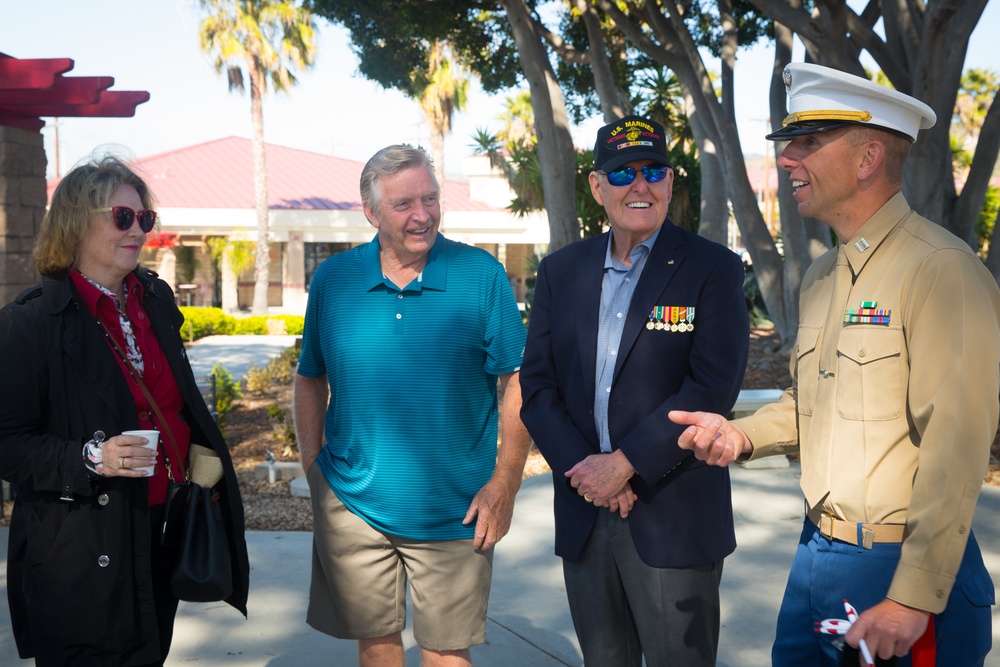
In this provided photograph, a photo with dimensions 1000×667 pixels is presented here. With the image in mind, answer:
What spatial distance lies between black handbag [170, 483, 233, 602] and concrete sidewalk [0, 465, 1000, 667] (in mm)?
1439

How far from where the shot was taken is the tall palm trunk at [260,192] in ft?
107

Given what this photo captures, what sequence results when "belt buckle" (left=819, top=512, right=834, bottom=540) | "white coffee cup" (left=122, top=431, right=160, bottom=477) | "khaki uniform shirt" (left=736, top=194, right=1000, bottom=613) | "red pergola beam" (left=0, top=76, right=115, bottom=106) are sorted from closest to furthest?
"khaki uniform shirt" (left=736, top=194, right=1000, bottom=613)
"belt buckle" (left=819, top=512, right=834, bottom=540)
"white coffee cup" (left=122, top=431, right=160, bottom=477)
"red pergola beam" (left=0, top=76, right=115, bottom=106)

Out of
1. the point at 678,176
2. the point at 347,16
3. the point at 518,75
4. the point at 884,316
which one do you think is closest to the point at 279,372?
the point at 347,16

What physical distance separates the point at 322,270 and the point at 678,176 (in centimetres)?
1555

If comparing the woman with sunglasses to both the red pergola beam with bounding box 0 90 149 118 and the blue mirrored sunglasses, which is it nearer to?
the blue mirrored sunglasses

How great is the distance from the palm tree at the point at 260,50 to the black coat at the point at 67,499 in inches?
1187

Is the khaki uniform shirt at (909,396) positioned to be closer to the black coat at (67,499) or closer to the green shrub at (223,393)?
the black coat at (67,499)

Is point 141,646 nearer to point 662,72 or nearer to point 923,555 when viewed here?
point 923,555

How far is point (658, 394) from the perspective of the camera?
294 centimetres

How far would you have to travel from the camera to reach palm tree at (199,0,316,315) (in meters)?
32.0

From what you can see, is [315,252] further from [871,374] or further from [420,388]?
[871,374]

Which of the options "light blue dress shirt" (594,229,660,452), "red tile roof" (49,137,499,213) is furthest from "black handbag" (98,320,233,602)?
"red tile roof" (49,137,499,213)

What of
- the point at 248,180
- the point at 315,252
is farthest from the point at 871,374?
the point at 248,180

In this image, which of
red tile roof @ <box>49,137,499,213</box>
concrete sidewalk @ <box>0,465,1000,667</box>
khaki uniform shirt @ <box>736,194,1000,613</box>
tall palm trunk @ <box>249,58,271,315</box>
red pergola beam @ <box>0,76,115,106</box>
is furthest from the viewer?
red tile roof @ <box>49,137,499,213</box>
